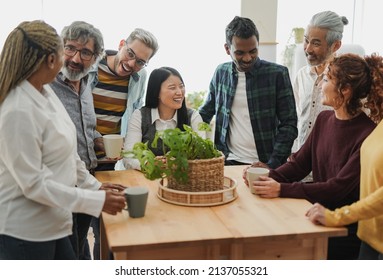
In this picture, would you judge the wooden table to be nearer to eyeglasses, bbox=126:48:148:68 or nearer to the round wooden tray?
the round wooden tray

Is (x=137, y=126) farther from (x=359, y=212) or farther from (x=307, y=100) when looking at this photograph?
(x=359, y=212)

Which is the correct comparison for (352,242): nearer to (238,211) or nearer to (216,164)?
(238,211)

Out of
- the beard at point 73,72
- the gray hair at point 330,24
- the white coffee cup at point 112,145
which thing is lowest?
the white coffee cup at point 112,145

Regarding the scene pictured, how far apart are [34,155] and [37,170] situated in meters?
0.05

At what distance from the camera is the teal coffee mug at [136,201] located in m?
1.52

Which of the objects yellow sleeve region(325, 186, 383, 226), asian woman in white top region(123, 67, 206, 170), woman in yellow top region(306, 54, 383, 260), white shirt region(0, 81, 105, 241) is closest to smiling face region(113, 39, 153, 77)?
asian woman in white top region(123, 67, 206, 170)

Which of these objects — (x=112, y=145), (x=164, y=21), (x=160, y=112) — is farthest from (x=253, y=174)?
(x=164, y=21)

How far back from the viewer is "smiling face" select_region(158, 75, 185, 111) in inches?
92.1

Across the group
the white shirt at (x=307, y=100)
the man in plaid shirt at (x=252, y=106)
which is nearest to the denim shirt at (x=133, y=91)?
the man in plaid shirt at (x=252, y=106)

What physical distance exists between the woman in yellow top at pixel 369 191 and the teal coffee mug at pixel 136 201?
1.90 ft

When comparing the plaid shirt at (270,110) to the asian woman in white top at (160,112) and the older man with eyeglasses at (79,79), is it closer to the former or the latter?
the asian woman in white top at (160,112)

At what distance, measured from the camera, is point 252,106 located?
240 centimetres
